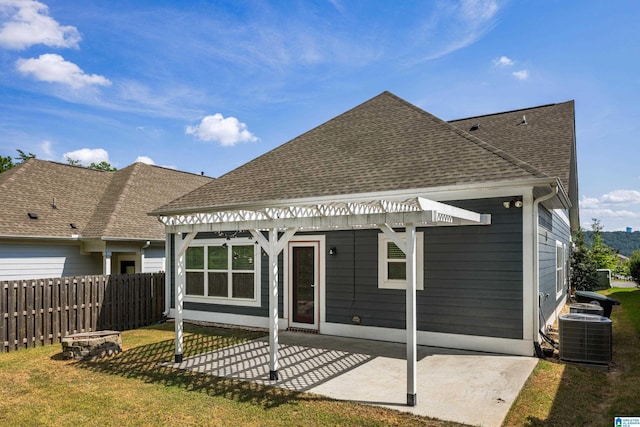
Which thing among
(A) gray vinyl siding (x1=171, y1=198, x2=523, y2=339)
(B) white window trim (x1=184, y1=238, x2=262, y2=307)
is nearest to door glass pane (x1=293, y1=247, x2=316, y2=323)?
(A) gray vinyl siding (x1=171, y1=198, x2=523, y2=339)

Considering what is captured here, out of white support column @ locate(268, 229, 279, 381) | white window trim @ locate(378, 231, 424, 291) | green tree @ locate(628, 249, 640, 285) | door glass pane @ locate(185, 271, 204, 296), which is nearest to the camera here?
white support column @ locate(268, 229, 279, 381)

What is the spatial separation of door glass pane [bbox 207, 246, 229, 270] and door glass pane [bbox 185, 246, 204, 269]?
30 cm

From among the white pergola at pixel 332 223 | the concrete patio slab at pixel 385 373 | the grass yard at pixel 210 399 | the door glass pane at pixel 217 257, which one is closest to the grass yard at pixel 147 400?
the grass yard at pixel 210 399

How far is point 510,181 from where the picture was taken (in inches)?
256

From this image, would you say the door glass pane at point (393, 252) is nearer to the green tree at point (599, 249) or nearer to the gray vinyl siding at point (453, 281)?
the gray vinyl siding at point (453, 281)

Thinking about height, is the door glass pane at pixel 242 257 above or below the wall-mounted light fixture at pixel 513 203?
below

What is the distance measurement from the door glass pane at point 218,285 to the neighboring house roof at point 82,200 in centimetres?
367

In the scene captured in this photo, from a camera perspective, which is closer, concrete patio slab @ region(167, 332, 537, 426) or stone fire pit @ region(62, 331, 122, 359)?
concrete patio slab @ region(167, 332, 537, 426)

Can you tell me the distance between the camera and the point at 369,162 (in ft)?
30.0

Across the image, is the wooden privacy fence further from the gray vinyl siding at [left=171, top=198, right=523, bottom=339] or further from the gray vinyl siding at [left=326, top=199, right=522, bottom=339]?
the gray vinyl siding at [left=326, top=199, right=522, bottom=339]

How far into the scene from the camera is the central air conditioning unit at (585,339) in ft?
20.5

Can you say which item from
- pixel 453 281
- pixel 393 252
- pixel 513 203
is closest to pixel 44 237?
pixel 393 252

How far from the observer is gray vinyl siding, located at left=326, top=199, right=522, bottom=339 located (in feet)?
22.6

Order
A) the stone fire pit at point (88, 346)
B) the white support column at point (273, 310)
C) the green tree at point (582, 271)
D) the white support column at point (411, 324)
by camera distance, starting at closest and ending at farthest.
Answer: the white support column at point (411, 324) → the white support column at point (273, 310) → the stone fire pit at point (88, 346) → the green tree at point (582, 271)
